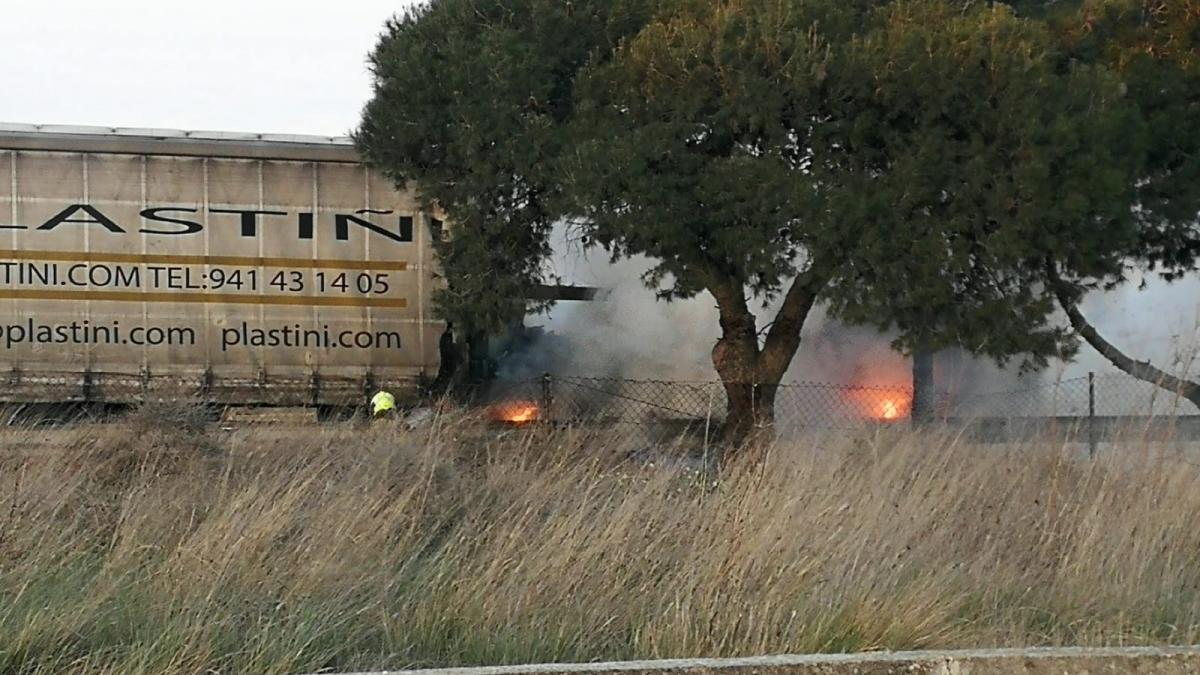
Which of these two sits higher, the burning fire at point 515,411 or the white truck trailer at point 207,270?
the white truck trailer at point 207,270

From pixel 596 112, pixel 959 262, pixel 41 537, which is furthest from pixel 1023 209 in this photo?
pixel 41 537

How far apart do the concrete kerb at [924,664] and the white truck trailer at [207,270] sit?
896cm

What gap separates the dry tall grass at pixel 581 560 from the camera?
12.2 feet

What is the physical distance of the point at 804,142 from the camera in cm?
981

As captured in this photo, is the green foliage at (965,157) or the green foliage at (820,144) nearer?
the green foliage at (965,157)

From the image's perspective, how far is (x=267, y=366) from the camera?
39.0ft

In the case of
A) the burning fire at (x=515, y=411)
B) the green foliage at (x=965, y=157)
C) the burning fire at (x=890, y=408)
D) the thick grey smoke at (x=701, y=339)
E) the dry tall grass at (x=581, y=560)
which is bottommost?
the burning fire at (x=890, y=408)

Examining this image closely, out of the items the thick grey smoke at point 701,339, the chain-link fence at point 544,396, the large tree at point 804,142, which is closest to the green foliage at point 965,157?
the large tree at point 804,142

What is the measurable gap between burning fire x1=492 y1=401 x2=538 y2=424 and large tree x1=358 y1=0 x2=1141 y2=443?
82.4 inches

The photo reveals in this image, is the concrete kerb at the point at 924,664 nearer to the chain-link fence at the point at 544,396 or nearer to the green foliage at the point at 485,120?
the chain-link fence at the point at 544,396

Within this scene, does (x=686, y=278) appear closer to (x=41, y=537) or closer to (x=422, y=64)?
(x=422, y=64)

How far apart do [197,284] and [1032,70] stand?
27.2 ft

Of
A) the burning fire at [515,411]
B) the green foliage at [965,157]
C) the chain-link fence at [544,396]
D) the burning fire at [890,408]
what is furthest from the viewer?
the burning fire at [890,408]

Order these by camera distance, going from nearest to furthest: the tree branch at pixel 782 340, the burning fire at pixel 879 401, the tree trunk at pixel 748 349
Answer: the tree trunk at pixel 748 349 < the tree branch at pixel 782 340 < the burning fire at pixel 879 401
